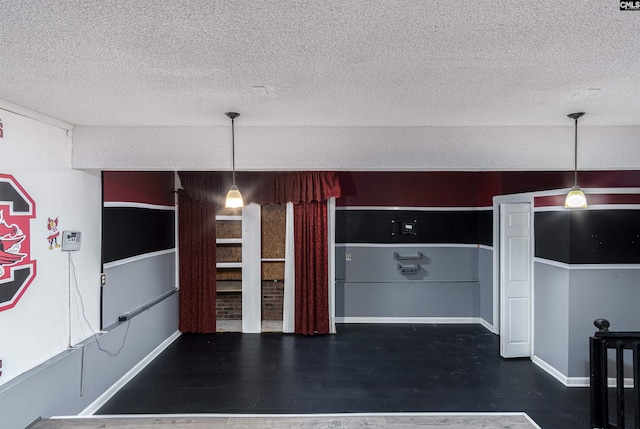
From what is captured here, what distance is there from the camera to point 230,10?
1.29 m

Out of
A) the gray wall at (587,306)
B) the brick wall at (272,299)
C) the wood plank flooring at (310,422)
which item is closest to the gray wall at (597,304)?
the gray wall at (587,306)

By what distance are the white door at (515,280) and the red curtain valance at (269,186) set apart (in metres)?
2.41

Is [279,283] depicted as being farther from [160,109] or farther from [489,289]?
[160,109]

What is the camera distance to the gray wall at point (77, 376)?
243 centimetres

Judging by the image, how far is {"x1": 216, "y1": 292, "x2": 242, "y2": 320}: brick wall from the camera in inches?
224

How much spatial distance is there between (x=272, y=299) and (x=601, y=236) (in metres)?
4.29

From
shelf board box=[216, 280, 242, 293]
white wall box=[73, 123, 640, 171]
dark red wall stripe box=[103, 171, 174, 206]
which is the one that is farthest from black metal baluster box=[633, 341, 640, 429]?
shelf board box=[216, 280, 242, 293]

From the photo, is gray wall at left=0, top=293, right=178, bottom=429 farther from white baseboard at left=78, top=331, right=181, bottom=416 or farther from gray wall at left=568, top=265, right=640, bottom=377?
gray wall at left=568, top=265, right=640, bottom=377

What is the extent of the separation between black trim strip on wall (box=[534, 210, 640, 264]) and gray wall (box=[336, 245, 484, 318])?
2.25 m

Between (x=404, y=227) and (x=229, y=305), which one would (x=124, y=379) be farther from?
(x=404, y=227)

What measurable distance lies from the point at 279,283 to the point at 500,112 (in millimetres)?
4083

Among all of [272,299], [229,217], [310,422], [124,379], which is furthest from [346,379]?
[229,217]

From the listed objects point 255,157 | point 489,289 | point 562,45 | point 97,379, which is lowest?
point 97,379

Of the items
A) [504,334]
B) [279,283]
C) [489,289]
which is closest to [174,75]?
[279,283]
